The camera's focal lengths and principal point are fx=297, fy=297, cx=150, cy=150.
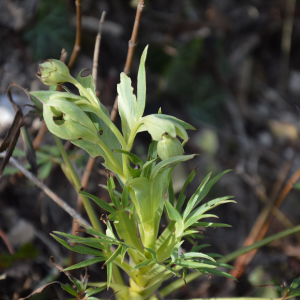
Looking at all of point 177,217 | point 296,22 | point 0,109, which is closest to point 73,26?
point 0,109

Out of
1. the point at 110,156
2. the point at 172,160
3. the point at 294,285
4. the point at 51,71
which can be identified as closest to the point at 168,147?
the point at 172,160

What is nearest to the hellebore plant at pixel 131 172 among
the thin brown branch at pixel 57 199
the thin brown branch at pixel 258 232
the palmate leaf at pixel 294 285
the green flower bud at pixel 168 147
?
the green flower bud at pixel 168 147

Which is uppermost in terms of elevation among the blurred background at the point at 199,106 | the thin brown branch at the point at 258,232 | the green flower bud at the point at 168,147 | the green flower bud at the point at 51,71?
the green flower bud at the point at 51,71

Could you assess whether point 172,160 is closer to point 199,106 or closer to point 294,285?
point 294,285

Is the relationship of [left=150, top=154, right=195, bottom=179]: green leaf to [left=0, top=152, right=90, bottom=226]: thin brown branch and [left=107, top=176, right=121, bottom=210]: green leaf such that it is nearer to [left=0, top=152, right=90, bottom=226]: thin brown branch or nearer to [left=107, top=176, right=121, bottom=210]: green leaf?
[left=107, top=176, right=121, bottom=210]: green leaf

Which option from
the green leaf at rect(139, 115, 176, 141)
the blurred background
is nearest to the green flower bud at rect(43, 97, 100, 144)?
the green leaf at rect(139, 115, 176, 141)

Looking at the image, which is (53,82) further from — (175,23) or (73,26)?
(175,23)

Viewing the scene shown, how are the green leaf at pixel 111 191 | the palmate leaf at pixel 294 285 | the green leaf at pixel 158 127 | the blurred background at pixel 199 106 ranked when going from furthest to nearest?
the blurred background at pixel 199 106, the palmate leaf at pixel 294 285, the green leaf at pixel 111 191, the green leaf at pixel 158 127

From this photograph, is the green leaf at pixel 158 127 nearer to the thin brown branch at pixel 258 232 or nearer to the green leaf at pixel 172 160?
the green leaf at pixel 172 160
